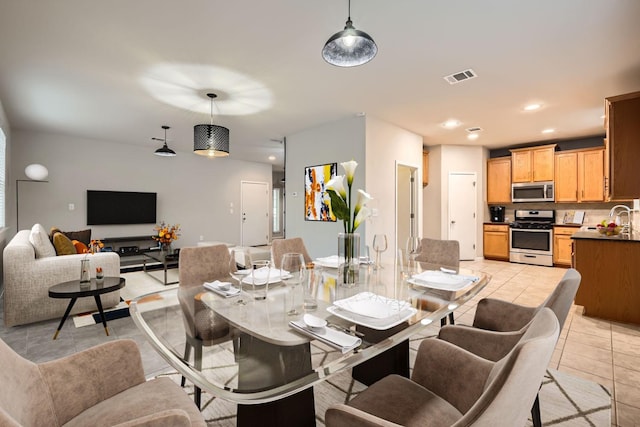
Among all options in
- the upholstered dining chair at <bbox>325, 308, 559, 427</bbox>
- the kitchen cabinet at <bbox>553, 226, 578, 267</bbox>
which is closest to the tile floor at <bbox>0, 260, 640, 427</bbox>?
the upholstered dining chair at <bbox>325, 308, 559, 427</bbox>

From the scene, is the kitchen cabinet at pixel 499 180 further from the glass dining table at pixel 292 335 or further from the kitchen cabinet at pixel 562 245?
the glass dining table at pixel 292 335

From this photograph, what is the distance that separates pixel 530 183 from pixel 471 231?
5.01 ft

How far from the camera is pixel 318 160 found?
5105 millimetres

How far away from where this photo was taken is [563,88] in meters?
3.51

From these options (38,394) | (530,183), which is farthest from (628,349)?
(530,183)

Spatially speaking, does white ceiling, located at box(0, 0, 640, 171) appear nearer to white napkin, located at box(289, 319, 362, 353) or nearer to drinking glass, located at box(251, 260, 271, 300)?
drinking glass, located at box(251, 260, 271, 300)

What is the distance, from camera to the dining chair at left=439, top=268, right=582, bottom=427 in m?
1.31

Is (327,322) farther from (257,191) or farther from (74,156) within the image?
(257,191)

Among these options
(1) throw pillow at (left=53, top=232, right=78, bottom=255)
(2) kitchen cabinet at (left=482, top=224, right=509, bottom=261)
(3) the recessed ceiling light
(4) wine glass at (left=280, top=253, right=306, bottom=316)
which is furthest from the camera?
(2) kitchen cabinet at (left=482, top=224, right=509, bottom=261)

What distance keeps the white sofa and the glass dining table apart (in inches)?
88.7

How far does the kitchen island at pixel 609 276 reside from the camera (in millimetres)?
3048

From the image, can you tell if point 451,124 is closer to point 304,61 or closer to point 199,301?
point 304,61

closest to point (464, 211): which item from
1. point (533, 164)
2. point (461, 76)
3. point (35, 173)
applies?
point (533, 164)

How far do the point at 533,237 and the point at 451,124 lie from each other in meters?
3.13
